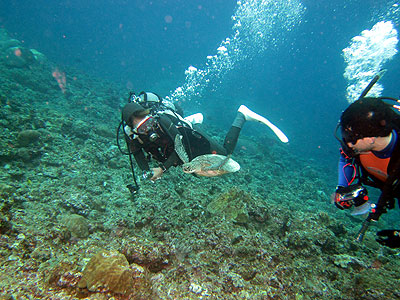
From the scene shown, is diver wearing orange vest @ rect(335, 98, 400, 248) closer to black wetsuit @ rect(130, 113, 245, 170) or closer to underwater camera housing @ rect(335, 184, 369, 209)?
underwater camera housing @ rect(335, 184, 369, 209)

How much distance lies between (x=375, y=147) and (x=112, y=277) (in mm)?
3127

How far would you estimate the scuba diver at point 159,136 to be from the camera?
3615 millimetres

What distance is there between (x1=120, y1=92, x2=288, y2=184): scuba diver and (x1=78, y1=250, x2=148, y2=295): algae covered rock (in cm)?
188

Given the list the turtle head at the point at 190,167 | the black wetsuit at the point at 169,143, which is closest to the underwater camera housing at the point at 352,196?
the turtle head at the point at 190,167

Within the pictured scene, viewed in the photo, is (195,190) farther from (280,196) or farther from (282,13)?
(282,13)

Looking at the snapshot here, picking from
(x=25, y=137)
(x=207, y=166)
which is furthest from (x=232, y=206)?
(x=25, y=137)

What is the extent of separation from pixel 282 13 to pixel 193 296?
43.9 metres

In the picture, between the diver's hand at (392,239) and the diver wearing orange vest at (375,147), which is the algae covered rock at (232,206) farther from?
the diver's hand at (392,239)

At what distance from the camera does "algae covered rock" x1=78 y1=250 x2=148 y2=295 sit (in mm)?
1930

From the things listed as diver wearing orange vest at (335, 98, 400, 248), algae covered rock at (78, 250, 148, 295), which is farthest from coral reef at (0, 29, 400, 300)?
diver wearing orange vest at (335, 98, 400, 248)

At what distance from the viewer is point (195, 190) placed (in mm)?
5469

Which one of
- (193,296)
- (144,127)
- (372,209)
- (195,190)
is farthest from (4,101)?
(372,209)

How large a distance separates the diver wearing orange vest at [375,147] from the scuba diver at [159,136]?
6.22 feet

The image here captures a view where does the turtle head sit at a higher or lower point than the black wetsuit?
lower
